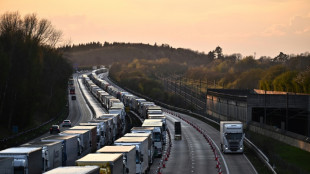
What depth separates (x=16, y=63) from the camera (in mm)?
80812

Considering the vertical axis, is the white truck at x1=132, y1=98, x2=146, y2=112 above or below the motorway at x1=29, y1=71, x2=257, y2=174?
above

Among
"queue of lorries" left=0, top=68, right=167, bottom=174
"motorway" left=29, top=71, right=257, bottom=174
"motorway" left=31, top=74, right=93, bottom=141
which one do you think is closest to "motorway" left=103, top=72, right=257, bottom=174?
"motorway" left=29, top=71, right=257, bottom=174

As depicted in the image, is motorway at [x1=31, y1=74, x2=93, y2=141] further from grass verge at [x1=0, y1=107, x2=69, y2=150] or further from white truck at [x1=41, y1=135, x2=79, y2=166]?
white truck at [x1=41, y1=135, x2=79, y2=166]

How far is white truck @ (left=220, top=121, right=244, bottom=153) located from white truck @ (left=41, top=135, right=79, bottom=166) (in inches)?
755

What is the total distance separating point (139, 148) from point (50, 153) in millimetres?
6221

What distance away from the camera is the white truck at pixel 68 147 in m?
37.7

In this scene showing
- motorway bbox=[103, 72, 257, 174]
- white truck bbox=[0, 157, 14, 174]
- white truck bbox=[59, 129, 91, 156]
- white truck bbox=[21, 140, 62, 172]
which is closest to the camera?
white truck bbox=[0, 157, 14, 174]

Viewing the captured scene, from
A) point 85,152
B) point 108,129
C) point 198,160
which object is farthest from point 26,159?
point 108,129

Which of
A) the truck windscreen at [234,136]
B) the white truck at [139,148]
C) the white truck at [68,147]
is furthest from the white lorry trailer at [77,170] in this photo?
the truck windscreen at [234,136]

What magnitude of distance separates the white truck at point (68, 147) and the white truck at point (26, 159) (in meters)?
5.37

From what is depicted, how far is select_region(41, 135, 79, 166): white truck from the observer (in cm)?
3772

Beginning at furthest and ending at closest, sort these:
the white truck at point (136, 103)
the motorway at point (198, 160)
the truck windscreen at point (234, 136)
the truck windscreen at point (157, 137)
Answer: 1. the white truck at point (136, 103)
2. the truck windscreen at point (234, 136)
3. the truck windscreen at point (157, 137)
4. the motorway at point (198, 160)

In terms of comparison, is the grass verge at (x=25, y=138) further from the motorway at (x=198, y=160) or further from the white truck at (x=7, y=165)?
the white truck at (x=7, y=165)

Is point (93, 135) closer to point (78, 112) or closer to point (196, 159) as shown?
point (196, 159)
